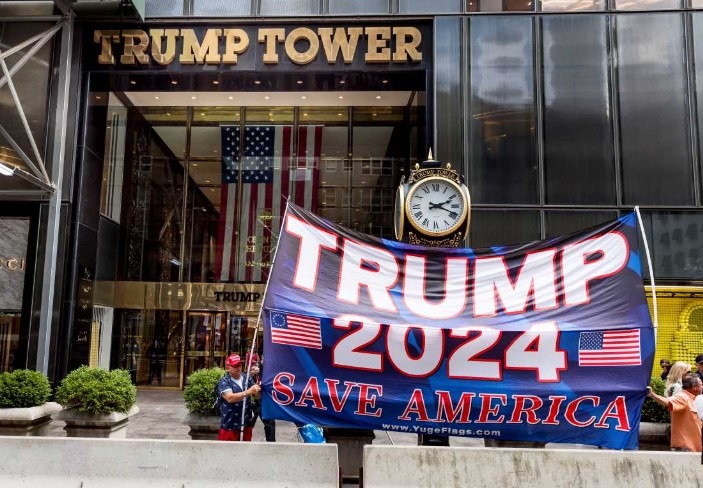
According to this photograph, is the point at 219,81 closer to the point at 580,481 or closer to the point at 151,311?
the point at 151,311

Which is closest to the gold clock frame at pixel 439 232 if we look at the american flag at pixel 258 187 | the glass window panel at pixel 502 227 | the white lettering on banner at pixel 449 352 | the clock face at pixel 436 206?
the clock face at pixel 436 206

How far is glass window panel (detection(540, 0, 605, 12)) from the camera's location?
11.9 meters

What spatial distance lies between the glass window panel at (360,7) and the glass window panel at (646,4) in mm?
4852

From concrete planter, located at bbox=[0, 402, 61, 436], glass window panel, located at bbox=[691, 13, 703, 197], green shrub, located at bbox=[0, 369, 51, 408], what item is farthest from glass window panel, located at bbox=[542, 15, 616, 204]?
concrete planter, located at bbox=[0, 402, 61, 436]

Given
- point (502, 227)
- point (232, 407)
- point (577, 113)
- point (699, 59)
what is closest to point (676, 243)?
point (577, 113)

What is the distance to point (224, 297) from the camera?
17.8m

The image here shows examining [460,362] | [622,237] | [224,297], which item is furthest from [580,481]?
[224,297]

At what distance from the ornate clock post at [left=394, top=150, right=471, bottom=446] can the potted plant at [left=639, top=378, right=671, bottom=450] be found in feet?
9.52

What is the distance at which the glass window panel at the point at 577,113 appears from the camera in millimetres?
11461

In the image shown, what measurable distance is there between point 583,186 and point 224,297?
11.0 metres

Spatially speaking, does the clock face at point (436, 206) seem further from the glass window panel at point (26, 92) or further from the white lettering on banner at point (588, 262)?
the glass window panel at point (26, 92)

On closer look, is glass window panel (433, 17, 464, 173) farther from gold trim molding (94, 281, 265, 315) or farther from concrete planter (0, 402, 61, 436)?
concrete planter (0, 402, 61, 436)

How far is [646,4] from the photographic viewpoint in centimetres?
1188

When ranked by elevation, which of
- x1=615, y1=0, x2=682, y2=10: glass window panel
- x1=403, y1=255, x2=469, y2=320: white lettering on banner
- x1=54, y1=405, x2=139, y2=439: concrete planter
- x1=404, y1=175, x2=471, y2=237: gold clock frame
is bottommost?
x1=54, y1=405, x2=139, y2=439: concrete planter
